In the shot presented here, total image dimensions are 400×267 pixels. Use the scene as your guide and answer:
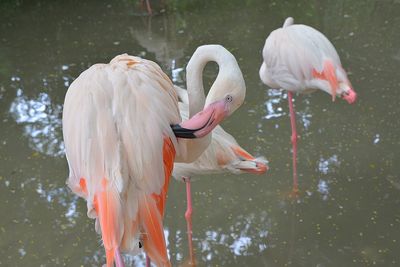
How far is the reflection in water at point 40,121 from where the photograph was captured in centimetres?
376

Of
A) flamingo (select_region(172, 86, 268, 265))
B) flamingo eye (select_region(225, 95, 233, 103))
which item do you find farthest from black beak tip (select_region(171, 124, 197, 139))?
flamingo (select_region(172, 86, 268, 265))

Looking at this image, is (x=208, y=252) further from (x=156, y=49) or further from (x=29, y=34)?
(x=29, y=34)

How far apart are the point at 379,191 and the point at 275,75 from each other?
95cm

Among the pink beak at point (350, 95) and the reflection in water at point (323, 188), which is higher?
the pink beak at point (350, 95)

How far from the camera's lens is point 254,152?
11.6 ft

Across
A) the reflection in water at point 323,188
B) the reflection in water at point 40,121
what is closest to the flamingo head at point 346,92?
the reflection in water at point 323,188

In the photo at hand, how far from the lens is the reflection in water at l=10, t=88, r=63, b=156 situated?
3762 millimetres

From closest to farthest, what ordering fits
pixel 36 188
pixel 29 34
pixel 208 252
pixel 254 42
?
pixel 208 252 < pixel 36 188 < pixel 254 42 < pixel 29 34

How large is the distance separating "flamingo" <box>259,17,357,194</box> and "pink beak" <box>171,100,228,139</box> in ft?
4.09

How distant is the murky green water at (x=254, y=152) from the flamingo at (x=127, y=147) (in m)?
1.08

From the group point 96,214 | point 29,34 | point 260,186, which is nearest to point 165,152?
point 96,214

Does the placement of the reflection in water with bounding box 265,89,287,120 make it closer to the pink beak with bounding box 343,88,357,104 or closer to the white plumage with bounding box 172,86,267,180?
the pink beak with bounding box 343,88,357,104

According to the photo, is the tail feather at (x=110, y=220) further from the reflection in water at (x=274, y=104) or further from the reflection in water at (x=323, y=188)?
the reflection in water at (x=274, y=104)

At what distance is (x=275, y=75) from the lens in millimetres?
3295
